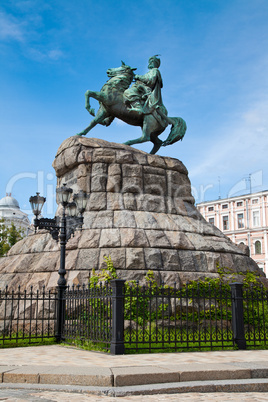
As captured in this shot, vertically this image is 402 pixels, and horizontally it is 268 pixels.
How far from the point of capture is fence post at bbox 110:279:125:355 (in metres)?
8.05

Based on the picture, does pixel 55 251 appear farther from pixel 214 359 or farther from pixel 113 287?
pixel 214 359

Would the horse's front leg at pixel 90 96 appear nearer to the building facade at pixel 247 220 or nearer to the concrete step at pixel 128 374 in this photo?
the concrete step at pixel 128 374

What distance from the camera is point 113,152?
571 inches

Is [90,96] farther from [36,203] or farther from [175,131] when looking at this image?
[36,203]

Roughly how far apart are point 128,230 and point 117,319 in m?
4.94

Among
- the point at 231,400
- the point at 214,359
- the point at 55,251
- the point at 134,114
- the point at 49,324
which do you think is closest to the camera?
the point at 231,400

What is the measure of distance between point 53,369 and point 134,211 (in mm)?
8096

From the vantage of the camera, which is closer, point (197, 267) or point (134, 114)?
point (197, 267)

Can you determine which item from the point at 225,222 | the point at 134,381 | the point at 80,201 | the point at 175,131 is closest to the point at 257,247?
the point at 225,222

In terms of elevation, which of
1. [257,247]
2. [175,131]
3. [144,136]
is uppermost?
[175,131]

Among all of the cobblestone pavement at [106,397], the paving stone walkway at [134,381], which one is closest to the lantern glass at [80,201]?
the paving stone walkway at [134,381]

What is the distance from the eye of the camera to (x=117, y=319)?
811cm

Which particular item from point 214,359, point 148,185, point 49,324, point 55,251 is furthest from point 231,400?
point 148,185

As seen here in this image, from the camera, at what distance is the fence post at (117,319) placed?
8047 millimetres
